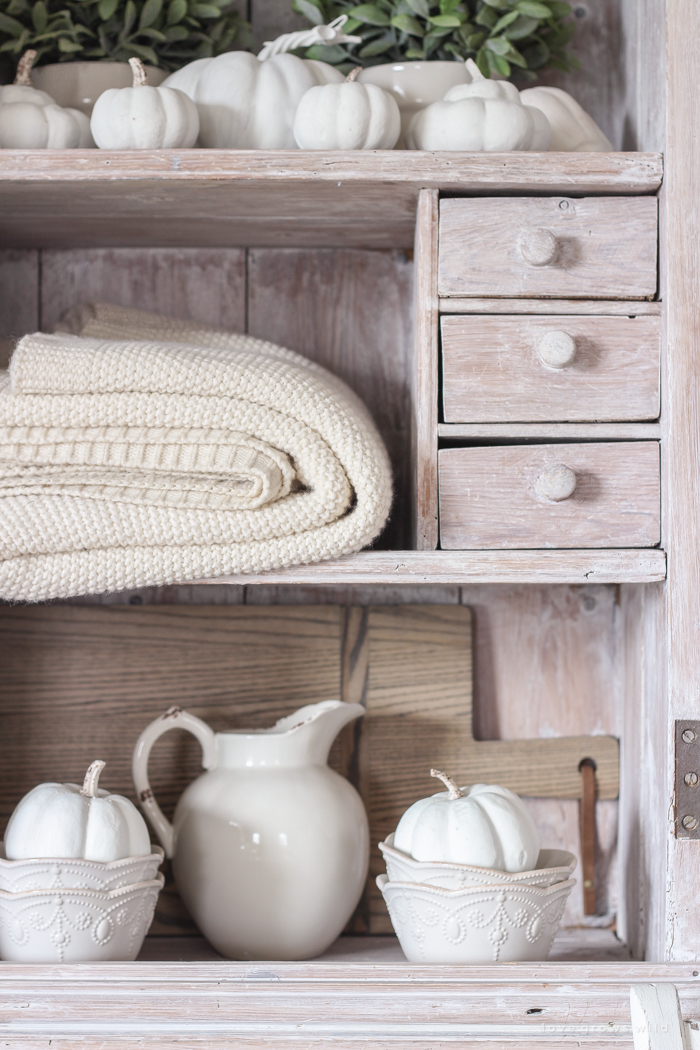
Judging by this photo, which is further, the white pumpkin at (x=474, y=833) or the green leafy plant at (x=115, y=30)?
the green leafy plant at (x=115, y=30)

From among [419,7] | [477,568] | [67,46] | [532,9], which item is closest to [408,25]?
[419,7]

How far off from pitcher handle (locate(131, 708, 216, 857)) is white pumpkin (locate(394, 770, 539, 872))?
8.8 inches

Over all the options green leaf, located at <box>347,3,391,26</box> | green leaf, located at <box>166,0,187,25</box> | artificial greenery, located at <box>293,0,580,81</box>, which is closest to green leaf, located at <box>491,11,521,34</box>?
artificial greenery, located at <box>293,0,580,81</box>

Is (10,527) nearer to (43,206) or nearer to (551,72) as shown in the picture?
(43,206)

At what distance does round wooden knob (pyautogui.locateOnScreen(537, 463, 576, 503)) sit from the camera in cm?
86

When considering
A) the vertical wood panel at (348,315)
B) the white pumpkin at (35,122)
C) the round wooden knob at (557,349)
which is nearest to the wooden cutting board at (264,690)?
the vertical wood panel at (348,315)

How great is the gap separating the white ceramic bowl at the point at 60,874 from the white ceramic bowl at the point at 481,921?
25cm

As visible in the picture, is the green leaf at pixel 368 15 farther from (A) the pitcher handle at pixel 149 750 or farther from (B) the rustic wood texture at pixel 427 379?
(A) the pitcher handle at pixel 149 750

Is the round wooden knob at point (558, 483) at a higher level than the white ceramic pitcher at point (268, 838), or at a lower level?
higher

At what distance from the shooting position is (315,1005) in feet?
2.57

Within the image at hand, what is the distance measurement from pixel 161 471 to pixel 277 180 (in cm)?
29

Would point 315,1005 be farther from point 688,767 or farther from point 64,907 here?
point 688,767

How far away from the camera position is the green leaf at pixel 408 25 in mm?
1003

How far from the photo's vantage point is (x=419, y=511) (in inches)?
35.0
